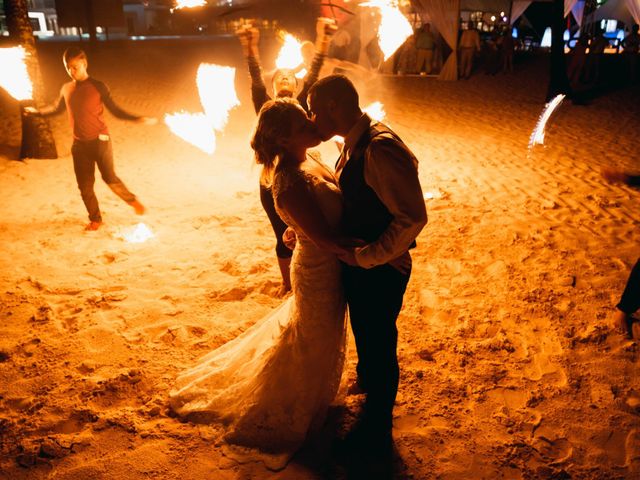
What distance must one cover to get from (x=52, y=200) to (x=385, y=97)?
10.8 meters

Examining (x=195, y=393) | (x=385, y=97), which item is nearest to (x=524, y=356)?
(x=195, y=393)

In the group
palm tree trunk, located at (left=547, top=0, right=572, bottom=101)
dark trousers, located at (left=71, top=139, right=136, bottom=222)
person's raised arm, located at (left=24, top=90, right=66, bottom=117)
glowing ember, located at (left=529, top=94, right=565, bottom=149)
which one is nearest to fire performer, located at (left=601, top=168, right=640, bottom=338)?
dark trousers, located at (left=71, top=139, right=136, bottom=222)

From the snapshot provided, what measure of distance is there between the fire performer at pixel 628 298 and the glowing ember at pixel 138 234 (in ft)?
16.1

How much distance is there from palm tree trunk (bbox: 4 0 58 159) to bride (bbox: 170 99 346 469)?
7556mm

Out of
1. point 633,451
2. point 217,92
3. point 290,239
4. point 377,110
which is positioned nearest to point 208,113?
point 217,92

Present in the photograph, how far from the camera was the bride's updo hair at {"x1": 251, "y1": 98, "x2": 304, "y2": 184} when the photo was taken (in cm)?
229

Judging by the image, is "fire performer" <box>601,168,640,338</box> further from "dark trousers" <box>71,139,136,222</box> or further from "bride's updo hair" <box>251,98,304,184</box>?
"dark trousers" <box>71,139,136,222</box>

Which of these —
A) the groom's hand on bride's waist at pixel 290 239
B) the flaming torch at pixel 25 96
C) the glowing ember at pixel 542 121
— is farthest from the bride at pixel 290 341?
the glowing ember at pixel 542 121

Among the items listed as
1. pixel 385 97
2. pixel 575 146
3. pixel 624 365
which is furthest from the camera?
pixel 385 97

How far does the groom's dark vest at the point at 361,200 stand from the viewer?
84.5 inches

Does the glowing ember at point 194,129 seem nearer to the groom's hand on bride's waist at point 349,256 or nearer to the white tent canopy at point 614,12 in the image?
the groom's hand on bride's waist at point 349,256

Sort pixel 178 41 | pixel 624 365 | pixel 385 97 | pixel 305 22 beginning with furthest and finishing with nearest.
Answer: pixel 178 41 → pixel 305 22 → pixel 385 97 → pixel 624 365

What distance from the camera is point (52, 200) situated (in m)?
6.91

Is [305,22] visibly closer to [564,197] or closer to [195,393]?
[564,197]
